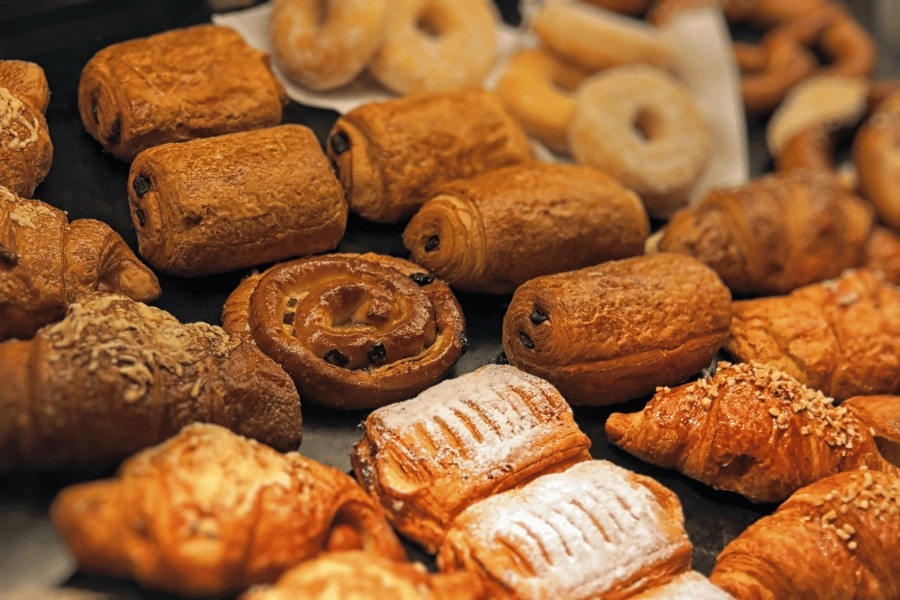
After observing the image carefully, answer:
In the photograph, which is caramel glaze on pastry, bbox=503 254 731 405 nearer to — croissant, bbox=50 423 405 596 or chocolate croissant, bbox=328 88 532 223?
chocolate croissant, bbox=328 88 532 223

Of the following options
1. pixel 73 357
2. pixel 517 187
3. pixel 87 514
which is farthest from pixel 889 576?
pixel 73 357

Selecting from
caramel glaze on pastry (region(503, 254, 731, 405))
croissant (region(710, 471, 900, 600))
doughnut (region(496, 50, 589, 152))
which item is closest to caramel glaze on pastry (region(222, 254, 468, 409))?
caramel glaze on pastry (region(503, 254, 731, 405))

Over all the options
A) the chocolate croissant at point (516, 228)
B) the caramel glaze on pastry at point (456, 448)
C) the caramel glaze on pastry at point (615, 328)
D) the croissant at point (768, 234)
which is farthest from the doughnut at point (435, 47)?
the caramel glaze on pastry at point (456, 448)

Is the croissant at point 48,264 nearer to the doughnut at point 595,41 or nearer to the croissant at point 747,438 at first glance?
the croissant at point 747,438

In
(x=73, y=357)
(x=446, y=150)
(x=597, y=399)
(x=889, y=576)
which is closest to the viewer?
(x=73, y=357)

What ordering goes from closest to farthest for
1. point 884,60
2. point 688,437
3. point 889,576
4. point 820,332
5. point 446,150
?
point 889,576, point 688,437, point 820,332, point 446,150, point 884,60

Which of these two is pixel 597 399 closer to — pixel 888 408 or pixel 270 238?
pixel 888 408
